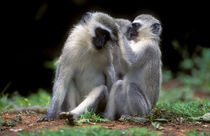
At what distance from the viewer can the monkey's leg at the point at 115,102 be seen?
6.32 metres

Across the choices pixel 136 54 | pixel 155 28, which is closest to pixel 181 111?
pixel 136 54

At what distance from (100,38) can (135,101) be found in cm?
136

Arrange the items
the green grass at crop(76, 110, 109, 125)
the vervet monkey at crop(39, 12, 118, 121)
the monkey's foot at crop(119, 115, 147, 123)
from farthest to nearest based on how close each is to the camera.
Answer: the vervet monkey at crop(39, 12, 118, 121) → the monkey's foot at crop(119, 115, 147, 123) → the green grass at crop(76, 110, 109, 125)

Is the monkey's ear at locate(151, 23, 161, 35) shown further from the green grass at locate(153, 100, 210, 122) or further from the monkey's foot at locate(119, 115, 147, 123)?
the monkey's foot at locate(119, 115, 147, 123)

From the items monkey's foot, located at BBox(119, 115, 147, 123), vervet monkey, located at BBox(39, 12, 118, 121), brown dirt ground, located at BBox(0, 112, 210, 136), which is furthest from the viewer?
vervet monkey, located at BBox(39, 12, 118, 121)

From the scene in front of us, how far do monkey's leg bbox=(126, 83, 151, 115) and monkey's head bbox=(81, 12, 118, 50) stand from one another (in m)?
0.95

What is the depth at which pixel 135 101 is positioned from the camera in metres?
6.30

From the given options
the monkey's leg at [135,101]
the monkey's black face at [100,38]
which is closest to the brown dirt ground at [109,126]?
the monkey's leg at [135,101]

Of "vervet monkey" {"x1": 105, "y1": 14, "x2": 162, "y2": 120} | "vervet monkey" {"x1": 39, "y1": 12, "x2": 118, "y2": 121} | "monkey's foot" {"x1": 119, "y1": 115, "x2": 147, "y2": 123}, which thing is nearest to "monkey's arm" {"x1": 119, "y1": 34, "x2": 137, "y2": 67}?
"vervet monkey" {"x1": 105, "y1": 14, "x2": 162, "y2": 120}

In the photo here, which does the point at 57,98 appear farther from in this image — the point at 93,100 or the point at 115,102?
the point at 115,102

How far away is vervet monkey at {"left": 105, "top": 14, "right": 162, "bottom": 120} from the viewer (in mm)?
6328

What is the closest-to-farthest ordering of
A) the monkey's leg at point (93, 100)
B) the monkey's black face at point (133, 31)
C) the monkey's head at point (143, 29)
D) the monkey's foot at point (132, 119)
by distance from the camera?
1. the monkey's foot at point (132, 119)
2. the monkey's leg at point (93, 100)
3. the monkey's head at point (143, 29)
4. the monkey's black face at point (133, 31)

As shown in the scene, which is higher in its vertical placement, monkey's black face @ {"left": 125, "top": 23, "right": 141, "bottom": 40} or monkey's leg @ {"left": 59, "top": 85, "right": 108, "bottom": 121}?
monkey's black face @ {"left": 125, "top": 23, "right": 141, "bottom": 40}

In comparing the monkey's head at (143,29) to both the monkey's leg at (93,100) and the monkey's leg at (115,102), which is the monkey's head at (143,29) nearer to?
the monkey's leg at (115,102)
